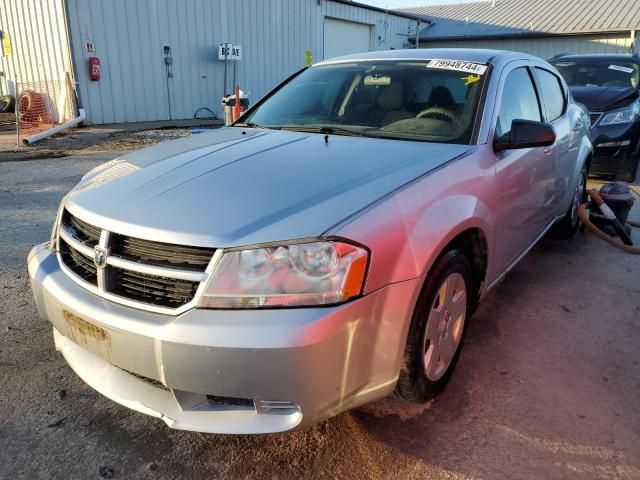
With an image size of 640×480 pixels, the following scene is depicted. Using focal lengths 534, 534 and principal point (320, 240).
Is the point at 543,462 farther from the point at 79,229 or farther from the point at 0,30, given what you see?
the point at 0,30

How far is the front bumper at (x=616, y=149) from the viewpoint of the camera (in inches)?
270

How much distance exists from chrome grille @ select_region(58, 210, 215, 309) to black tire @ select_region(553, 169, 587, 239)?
387 cm

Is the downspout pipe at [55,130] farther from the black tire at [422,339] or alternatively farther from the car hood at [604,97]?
the black tire at [422,339]

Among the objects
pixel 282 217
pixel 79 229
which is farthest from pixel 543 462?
pixel 79 229

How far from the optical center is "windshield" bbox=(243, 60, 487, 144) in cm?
294

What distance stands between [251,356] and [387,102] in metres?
2.02

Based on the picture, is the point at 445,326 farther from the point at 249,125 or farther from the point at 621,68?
the point at 621,68

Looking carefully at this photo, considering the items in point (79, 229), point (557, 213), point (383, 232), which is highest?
point (383, 232)

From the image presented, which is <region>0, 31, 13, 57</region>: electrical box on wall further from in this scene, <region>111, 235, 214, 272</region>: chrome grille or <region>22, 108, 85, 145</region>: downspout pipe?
<region>111, 235, 214, 272</region>: chrome grille

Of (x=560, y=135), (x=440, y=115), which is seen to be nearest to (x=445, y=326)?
(x=440, y=115)

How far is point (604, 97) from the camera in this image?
7.18 m

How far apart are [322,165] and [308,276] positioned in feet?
2.40

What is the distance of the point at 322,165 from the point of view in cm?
238

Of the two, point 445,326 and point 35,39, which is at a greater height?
point 35,39
